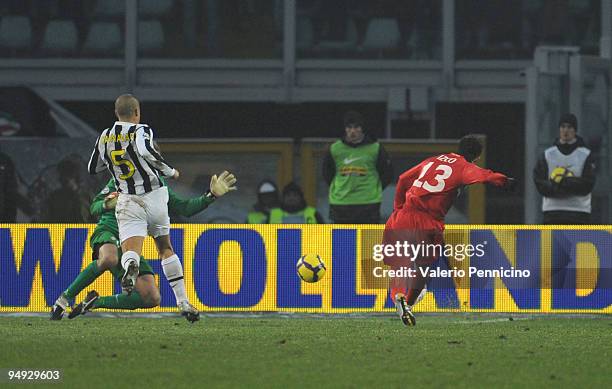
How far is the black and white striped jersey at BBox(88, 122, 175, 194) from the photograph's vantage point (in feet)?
38.8

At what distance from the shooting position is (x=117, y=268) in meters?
12.6

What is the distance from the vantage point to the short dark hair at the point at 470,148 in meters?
12.9

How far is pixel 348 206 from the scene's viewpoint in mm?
16172

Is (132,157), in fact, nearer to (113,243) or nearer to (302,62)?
(113,243)

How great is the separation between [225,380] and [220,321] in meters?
4.91

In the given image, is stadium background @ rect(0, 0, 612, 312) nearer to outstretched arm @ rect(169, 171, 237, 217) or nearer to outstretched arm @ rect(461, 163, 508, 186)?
outstretched arm @ rect(461, 163, 508, 186)

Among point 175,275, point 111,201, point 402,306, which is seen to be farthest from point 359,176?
point 111,201

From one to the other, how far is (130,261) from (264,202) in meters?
6.14

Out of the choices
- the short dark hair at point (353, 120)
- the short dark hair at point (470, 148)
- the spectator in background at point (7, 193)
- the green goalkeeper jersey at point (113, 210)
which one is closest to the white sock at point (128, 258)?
the green goalkeeper jersey at point (113, 210)

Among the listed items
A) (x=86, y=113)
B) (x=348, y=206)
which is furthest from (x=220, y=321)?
(x=86, y=113)

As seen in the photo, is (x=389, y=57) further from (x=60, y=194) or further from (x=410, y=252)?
(x=410, y=252)

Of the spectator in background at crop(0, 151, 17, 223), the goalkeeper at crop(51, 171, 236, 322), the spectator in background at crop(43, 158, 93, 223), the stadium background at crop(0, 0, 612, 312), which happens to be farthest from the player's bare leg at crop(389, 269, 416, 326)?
the stadium background at crop(0, 0, 612, 312)

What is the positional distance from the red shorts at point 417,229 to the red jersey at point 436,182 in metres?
0.05

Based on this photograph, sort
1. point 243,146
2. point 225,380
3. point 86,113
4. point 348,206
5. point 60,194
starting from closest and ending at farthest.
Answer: point 225,380 < point 348,206 < point 60,194 < point 243,146 < point 86,113
